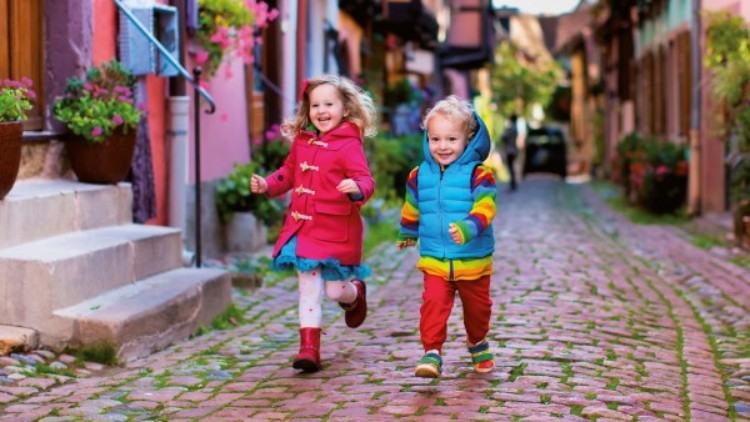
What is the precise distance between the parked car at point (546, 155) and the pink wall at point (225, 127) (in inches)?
1077

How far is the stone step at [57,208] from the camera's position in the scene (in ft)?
24.0

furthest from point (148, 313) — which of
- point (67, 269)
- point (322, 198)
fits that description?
point (322, 198)

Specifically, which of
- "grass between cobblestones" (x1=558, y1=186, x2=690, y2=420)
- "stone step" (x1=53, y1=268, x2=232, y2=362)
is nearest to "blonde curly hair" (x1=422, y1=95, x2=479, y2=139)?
"grass between cobblestones" (x1=558, y1=186, x2=690, y2=420)

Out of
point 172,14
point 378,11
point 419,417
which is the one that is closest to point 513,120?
point 378,11

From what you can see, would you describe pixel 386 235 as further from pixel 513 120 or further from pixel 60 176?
pixel 513 120

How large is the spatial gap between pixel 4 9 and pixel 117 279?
1.79m

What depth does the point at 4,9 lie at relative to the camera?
8219mm

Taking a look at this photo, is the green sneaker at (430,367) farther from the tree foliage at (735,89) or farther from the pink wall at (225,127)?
the tree foliage at (735,89)

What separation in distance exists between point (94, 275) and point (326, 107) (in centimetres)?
171

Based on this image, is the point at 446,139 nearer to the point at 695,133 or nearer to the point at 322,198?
the point at 322,198

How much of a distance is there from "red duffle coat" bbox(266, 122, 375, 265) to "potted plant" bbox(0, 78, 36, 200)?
136 cm

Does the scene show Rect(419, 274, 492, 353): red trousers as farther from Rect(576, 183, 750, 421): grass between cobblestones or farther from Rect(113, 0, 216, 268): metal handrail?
Rect(113, 0, 216, 268): metal handrail

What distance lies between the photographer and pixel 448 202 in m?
6.19

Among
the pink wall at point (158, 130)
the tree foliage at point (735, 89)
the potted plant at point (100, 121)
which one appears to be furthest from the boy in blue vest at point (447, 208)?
the tree foliage at point (735, 89)
